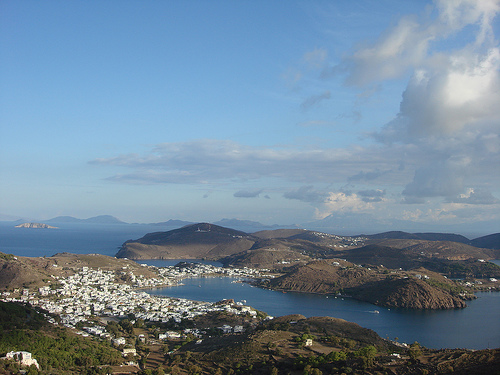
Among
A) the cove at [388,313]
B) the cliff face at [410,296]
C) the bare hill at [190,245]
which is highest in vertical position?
the bare hill at [190,245]

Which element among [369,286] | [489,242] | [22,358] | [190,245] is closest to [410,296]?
[369,286]

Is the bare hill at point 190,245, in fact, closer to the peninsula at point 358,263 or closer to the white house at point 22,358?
the peninsula at point 358,263

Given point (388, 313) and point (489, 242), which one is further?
point (489, 242)

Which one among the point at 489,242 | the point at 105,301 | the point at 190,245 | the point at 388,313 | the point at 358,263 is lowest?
the point at 388,313

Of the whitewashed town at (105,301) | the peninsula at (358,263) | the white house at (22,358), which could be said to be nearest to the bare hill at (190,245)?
the peninsula at (358,263)

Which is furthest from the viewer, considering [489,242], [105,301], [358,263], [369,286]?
[489,242]

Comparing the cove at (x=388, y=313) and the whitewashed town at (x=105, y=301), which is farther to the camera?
the whitewashed town at (x=105, y=301)

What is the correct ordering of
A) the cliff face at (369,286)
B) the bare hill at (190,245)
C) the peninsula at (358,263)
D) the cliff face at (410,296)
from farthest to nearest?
1. the bare hill at (190,245)
2. the peninsula at (358,263)
3. the cliff face at (369,286)
4. the cliff face at (410,296)

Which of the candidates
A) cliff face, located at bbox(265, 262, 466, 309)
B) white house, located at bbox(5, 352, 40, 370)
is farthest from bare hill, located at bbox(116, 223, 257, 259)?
white house, located at bbox(5, 352, 40, 370)

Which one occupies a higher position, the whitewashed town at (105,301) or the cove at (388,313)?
the whitewashed town at (105,301)

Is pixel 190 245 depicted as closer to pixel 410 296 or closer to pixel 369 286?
pixel 369 286

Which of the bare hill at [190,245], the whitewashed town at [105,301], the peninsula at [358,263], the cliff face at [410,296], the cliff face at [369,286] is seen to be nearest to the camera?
the whitewashed town at [105,301]

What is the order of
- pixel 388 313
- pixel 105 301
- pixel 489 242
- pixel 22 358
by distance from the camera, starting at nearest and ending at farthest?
pixel 22 358 < pixel 105 301 < pixel 388 313 < pixel 489 242
